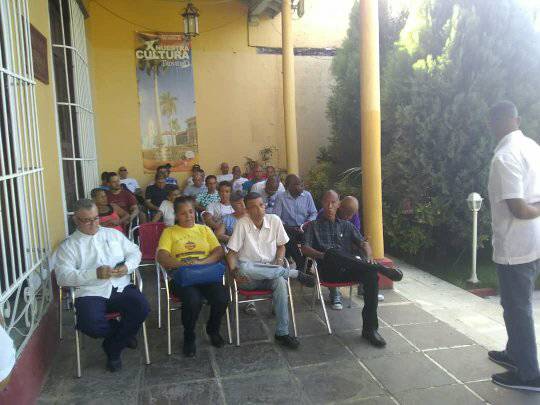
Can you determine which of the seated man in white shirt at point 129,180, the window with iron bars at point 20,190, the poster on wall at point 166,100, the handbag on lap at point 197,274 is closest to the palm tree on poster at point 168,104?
the poster on wall at point 166,100

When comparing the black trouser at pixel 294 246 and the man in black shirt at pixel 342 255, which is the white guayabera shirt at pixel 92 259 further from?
Result: the black trouser at pixel 294 246

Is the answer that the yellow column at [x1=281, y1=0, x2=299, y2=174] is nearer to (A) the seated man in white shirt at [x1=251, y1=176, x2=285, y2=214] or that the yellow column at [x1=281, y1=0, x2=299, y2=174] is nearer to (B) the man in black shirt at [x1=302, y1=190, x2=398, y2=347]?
(A) the seated man in white shirt at [x1=251, y1=176, x2=285, y2=214]

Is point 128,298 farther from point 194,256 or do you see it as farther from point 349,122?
point 349,122

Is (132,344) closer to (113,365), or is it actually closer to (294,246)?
(113,365)

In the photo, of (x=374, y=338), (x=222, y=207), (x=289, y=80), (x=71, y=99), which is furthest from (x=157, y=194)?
(x=374, y=338)

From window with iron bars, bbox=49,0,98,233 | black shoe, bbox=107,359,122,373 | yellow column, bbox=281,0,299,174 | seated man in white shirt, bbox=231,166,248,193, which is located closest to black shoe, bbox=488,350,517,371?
black shoe, bbox=107,359,122,373

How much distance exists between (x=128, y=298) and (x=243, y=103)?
6941 mm

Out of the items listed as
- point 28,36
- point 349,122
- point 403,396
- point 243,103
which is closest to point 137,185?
point 243,103

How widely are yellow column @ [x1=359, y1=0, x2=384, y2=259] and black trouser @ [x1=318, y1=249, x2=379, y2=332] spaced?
1.25 metres

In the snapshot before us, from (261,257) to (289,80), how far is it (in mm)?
5353

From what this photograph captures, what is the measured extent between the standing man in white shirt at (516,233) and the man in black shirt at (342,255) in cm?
99

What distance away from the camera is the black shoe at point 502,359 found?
10.4ft

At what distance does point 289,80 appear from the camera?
27.7ft

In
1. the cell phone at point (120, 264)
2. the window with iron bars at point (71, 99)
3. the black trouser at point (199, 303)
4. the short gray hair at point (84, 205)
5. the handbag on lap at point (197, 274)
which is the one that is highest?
the window with iron bars at point (71, 99)
